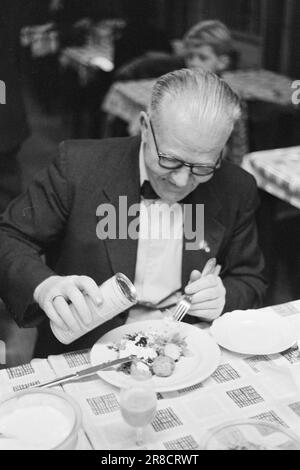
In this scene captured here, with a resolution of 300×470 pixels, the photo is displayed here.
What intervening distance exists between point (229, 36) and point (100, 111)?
1264 millimetres

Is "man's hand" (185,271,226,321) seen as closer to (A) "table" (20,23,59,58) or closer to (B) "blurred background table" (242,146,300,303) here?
(B) "blurred background table" (242,146,300,303)

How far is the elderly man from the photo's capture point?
1.70 m

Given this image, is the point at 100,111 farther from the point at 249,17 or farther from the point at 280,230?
the point at 280,230

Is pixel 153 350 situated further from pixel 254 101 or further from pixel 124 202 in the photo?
pixel 254 101

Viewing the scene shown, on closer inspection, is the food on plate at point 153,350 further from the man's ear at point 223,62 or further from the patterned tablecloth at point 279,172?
the man's ear at point 223,62

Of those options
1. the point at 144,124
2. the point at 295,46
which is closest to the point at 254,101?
the point at 295,46

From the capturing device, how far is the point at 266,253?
3.46m

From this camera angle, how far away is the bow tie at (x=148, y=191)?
193 cm

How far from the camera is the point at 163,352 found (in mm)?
1537

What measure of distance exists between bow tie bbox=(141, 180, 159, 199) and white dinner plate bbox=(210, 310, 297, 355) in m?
0.47

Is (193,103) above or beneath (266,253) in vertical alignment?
above

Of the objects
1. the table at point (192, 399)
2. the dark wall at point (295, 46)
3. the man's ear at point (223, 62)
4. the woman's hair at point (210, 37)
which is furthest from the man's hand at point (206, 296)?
the dark wall at point (295, 46)

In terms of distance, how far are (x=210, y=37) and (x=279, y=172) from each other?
2077mm
